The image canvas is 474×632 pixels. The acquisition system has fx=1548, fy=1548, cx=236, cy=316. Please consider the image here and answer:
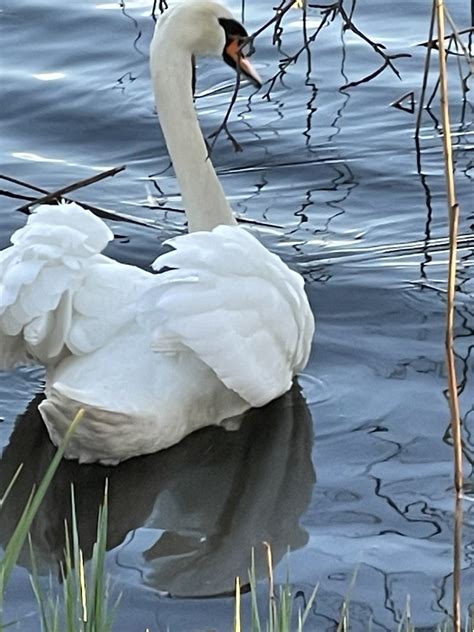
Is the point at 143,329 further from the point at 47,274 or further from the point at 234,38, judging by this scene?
the point at 234,38

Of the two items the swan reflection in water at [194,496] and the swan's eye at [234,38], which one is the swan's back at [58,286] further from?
the swan's eye at [234,38]

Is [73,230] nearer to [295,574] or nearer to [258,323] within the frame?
[258,323]

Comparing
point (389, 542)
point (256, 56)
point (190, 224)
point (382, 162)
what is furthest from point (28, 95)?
point (389, 542)

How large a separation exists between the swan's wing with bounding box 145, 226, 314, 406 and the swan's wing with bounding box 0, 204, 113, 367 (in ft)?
0.83

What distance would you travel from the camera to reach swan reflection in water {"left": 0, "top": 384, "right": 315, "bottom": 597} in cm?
409

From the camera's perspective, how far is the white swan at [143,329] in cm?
432

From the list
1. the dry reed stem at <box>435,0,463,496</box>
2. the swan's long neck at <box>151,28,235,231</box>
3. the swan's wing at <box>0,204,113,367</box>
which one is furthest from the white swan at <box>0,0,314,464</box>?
the dry reed stem at <box>435,0,463,496</box>

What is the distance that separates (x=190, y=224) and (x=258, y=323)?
3.64ft

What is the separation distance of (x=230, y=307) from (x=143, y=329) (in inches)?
10.7

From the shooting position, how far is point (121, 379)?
14.3 feet

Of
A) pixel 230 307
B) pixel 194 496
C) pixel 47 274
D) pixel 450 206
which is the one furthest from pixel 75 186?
pixel 450 206

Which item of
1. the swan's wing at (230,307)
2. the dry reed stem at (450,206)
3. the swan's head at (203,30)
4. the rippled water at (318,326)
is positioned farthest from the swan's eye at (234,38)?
the dry reed stem at (450,206)

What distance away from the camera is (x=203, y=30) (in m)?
5.57

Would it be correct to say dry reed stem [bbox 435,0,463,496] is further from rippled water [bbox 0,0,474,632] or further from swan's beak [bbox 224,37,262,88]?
swan's beak [bbox 224,37,262,88]
